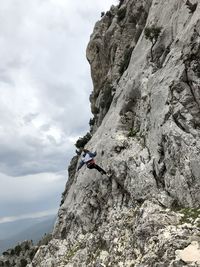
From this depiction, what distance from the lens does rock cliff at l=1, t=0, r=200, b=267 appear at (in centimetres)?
1981

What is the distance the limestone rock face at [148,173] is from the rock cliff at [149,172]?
0.05 m

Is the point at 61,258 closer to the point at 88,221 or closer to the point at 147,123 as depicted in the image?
the point at 88,221

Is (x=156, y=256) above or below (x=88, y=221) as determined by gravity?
below

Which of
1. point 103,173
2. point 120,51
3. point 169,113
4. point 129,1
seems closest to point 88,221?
point 103,173

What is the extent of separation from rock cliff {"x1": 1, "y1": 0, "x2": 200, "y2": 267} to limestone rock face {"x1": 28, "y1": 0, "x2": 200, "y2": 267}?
54mm

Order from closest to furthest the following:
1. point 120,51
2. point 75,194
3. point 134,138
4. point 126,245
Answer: point 126,245 → point 134,138 → point 75,194 → point 120,51

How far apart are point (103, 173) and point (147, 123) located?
20.8ft

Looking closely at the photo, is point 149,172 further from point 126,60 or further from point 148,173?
point 126,60

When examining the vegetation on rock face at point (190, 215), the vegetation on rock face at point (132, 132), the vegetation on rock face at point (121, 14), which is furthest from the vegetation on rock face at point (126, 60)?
the vegetation on rock face at point (190, 215)

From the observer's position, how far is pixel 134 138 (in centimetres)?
3584

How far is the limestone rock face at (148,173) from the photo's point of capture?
19.9 m

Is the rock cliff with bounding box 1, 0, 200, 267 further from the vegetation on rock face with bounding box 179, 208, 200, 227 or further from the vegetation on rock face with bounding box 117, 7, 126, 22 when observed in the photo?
the vegetation on rock face with bounding box 117, 7, 126, 22

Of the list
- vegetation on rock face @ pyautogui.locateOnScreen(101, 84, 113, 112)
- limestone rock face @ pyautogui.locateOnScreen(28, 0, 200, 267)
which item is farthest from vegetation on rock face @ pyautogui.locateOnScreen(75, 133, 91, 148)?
limestone rock face @ pyautogui.locateOnScreen(28, 0, 200, 267)

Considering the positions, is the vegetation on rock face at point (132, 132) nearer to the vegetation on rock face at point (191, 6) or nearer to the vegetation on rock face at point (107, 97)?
the vegetation on rock face at point (191, 6)
